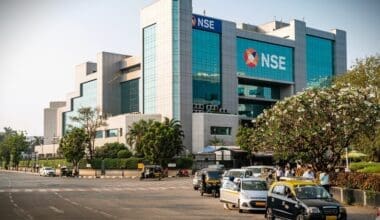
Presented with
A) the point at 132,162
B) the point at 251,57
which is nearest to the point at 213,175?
the point at 132,162

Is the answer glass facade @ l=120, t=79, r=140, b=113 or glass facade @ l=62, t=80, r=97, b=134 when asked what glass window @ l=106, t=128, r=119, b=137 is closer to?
glass facade @ l=120, t=79, r=140, b=113

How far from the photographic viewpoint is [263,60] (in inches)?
4343

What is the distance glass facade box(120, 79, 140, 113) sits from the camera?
116 metres

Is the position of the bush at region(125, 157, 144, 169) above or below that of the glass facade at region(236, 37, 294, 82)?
below

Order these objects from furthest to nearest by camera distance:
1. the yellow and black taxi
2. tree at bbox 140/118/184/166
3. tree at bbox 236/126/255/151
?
1. tree at bbox 236/126/255/151
2. tree at bbox 140/118/184/166
3. the yellow and black taxi

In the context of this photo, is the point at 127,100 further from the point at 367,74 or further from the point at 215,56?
the point at 367,74

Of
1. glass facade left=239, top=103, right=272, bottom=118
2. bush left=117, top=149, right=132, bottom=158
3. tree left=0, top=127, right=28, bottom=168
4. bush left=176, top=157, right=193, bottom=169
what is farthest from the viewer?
tree left=0, top=127, right=28, bottom=168

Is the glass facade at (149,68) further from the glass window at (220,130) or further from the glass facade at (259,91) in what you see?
the glass facade at (259,91)

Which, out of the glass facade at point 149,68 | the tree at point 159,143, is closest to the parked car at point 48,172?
the tree at point 159,143

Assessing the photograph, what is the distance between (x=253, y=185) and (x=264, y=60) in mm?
87655

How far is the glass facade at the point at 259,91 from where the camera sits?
110625 mm

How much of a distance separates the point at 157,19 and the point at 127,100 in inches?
1024

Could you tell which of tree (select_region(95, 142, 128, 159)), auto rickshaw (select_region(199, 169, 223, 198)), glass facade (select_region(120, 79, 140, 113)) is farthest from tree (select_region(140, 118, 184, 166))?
glass facade (select_region(120, 79, 140, 113))

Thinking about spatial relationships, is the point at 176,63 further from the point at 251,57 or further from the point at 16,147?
the point at 16,147
